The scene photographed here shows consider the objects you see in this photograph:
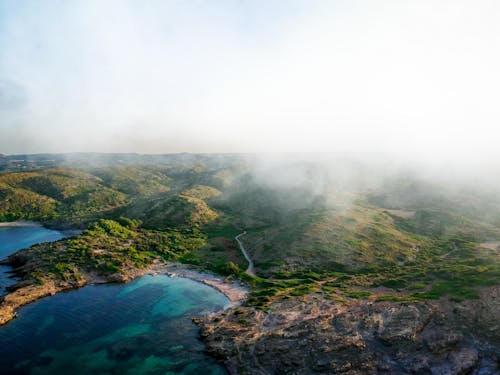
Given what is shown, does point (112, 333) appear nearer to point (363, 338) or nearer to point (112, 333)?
point (112, 333)

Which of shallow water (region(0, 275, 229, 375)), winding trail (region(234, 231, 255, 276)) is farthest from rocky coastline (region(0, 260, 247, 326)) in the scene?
winding trail (region(234, 231, 255, 276))

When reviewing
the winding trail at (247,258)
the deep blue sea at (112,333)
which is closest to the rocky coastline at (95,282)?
the deep blue sea at (112,333)

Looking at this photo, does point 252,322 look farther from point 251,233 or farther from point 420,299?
point 251,233

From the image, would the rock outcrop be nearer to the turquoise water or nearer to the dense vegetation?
the dense vegetation

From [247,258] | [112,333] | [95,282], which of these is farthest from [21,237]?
[112,333]

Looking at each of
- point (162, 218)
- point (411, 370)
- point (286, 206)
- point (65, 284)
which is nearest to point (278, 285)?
point (411, 370)
